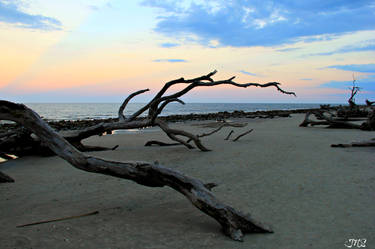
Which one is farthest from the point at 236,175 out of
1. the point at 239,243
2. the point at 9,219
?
the point at 9,219

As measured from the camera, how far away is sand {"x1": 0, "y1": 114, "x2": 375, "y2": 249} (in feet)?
9.77

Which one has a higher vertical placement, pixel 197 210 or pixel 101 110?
pixel 101 110

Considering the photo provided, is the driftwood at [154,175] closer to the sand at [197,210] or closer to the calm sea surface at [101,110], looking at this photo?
the sand at [197,210]

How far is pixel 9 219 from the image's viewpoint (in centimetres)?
350

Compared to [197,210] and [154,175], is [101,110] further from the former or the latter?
[154,175]

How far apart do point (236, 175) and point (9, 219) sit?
3.84 meters

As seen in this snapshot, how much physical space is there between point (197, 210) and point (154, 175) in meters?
0.83

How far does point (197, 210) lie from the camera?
388 cm

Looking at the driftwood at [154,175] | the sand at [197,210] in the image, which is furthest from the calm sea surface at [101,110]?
the driftwood at [154,175]

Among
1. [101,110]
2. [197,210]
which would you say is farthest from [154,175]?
[101,110]

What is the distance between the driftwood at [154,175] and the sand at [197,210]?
0.51 ft

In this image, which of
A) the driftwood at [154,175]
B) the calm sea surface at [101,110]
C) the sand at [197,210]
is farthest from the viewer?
the calm sea surface at [101,110]

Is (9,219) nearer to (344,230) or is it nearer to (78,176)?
(78,176)

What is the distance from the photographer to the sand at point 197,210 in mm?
2977
